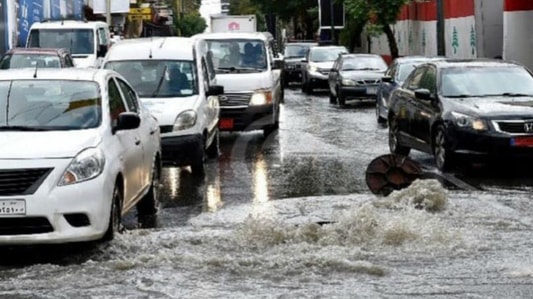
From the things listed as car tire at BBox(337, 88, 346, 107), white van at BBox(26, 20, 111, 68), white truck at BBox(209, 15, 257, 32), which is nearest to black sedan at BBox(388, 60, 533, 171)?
car tire at BBox(337, 88, 346, 107)

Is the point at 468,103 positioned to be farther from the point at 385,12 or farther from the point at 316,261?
the point at 385,12

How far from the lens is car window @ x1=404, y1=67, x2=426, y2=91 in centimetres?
1703

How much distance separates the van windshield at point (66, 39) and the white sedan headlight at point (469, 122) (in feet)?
57.1

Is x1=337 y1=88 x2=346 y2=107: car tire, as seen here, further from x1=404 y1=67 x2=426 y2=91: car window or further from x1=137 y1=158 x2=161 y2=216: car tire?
x1=137 y1=158 x2=161 y2=216: car tire

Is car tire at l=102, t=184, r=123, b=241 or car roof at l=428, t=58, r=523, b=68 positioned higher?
car roof at l=428, t=58, r=523, b=68

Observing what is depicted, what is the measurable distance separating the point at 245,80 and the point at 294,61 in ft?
83.1

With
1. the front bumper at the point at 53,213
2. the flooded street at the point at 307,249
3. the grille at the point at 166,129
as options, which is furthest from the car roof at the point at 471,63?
the front bumper at the point at 53,213

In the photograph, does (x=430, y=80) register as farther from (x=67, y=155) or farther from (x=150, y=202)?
(x=67, y=155)

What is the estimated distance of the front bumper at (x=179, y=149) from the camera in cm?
1463

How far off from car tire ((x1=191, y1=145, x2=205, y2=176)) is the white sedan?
3.52 m

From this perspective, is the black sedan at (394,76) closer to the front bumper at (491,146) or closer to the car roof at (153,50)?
the car roof at (153,50)

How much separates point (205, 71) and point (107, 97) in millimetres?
6484

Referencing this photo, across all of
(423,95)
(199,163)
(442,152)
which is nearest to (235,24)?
(423,95)

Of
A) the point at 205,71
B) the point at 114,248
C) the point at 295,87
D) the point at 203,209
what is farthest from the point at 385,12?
the point at 114,248
